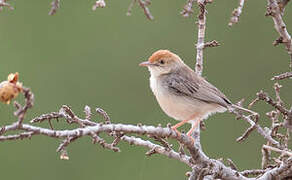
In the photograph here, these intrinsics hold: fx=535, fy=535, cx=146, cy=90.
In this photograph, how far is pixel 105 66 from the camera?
1050 cm

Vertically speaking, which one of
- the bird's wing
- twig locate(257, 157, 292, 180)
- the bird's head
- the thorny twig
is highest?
the bird's head

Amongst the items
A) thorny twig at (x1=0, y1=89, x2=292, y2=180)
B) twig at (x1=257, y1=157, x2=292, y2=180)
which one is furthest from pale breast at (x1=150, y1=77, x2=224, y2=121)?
twig at (x1=257, y1=157, x2=292, y2=180)

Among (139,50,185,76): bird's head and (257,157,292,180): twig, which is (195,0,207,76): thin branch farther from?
(257,157,292,180): twig

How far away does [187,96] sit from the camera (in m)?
5.80

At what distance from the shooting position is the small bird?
5.66m

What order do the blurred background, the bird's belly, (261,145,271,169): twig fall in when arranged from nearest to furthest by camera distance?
1. (261,145,271,169): twig
2. the bird's belly
3. the blurred background

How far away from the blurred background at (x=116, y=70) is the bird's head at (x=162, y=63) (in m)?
3.63

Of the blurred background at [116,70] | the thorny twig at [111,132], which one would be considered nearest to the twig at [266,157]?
the thorny twig at [111,132]

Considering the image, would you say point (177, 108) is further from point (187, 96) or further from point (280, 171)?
point (280, 171)

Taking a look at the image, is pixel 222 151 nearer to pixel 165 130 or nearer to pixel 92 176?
pixel 92 176

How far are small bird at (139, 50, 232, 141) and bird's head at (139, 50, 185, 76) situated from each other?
52 millimetres

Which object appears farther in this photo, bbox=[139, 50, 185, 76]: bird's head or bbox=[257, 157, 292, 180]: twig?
bbox=[139, 50, 185, 76]: bird's head

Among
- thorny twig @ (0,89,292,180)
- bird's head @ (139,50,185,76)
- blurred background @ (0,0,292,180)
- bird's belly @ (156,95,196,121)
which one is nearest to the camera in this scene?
thorny twig @ (0,89,292,180)

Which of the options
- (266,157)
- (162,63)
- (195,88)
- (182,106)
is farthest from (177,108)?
(266,157)
